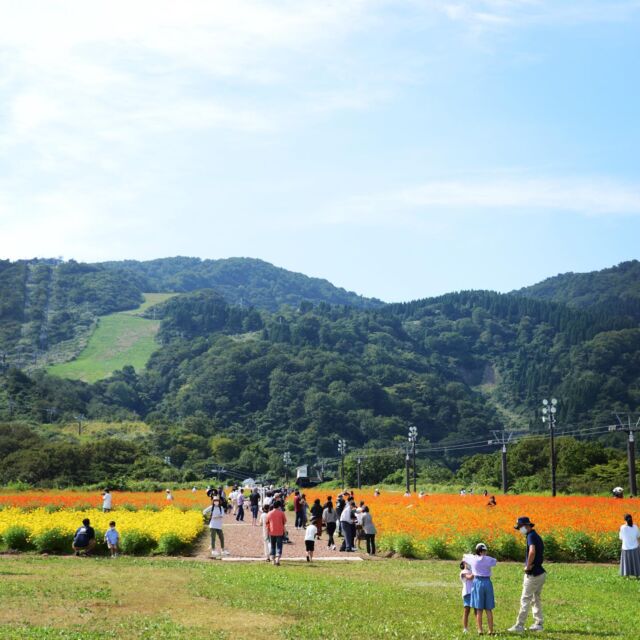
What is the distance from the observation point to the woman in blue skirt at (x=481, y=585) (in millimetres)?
12195

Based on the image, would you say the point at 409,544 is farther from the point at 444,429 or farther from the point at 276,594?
the point at 444,429

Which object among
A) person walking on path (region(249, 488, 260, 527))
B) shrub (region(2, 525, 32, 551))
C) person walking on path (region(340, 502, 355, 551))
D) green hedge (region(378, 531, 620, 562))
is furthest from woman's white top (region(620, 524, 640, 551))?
person walking on path (region(249, 488, 260, 527))

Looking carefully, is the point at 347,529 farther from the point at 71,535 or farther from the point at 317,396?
the point at 317,396

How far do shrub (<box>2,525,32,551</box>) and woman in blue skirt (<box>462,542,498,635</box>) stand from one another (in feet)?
48.6

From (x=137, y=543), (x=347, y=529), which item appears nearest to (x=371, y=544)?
(x=347, y=529)

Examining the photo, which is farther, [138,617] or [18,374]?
[18,374]

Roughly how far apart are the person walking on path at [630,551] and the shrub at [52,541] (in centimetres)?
1392

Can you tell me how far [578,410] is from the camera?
14450 centimetres

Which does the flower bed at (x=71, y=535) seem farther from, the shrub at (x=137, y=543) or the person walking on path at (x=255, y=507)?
the person walking on path at (x=255, y=507)

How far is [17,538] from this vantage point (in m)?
23.1

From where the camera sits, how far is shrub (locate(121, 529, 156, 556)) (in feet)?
74.5

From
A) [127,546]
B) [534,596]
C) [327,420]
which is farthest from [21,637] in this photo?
[327,420]

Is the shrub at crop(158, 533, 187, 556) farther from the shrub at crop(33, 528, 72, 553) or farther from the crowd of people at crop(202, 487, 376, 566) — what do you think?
the shrub at crop(33, 528, 72, 553)

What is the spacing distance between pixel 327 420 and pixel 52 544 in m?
130
